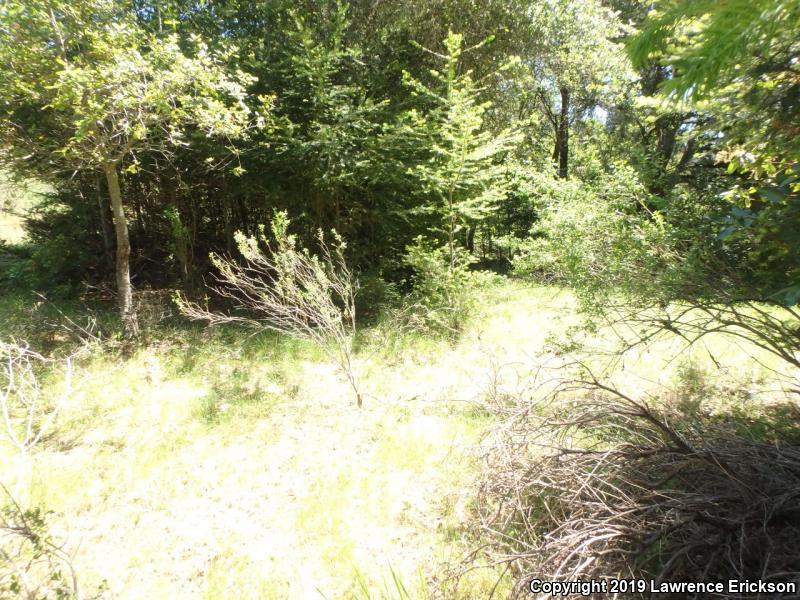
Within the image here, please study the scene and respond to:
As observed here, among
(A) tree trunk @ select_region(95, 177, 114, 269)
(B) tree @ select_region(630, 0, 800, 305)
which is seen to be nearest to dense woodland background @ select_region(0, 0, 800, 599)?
(B) tree @ select_region(630, 0, 800, 305)

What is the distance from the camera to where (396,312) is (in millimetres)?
7621

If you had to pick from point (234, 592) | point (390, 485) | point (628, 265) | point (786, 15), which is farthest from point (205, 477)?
point (786, 15)

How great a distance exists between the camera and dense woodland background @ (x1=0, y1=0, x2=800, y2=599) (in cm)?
213

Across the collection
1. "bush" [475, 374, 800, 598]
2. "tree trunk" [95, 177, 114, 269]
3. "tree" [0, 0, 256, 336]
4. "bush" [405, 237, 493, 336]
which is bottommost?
"bush" [475, 374, 800, 598]

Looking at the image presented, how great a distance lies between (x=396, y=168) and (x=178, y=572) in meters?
6.33

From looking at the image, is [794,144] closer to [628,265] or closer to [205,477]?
[628,265]

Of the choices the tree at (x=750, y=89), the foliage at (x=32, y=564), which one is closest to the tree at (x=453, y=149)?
the tree at (x=750, y=89)

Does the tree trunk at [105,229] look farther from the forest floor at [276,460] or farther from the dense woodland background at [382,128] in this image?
the forest floor at [276,460]

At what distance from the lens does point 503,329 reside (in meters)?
7.41

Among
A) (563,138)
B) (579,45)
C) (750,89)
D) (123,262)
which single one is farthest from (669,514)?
(563,138)

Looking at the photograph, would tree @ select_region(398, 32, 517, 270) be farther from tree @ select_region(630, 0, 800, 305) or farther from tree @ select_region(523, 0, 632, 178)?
tree @ select_region(630, 0, 800, 305)

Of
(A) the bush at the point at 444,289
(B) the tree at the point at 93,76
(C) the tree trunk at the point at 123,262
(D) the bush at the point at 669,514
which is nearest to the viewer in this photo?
(D) the bush at the point at 669,514

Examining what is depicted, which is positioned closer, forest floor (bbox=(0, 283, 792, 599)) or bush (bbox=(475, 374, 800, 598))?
bush (bbox=(475, 374, 800, 598))

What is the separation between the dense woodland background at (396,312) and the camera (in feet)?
6.98
